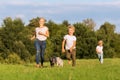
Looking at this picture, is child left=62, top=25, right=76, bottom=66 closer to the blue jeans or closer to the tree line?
the blue jeans

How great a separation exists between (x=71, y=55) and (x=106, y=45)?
254 feet

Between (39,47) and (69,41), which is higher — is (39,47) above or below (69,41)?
below

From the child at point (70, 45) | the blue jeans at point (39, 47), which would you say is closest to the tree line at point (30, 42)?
the child at point (70, 45)

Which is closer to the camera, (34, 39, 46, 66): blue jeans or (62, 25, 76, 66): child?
(34, 39, 46, 66): blue jeans

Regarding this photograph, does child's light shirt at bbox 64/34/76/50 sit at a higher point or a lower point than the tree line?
lower

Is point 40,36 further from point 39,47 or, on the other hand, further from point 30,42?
point 30,42

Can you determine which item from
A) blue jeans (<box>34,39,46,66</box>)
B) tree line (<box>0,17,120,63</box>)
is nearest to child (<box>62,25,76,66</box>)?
blue jeans (<box>34,39,46,66</box>)

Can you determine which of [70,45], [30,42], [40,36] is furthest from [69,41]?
[30,42]

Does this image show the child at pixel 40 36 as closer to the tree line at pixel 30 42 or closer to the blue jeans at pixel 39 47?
the blue jeans at pixel 39 47

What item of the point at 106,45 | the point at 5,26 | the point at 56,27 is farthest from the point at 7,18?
the point at 106,45

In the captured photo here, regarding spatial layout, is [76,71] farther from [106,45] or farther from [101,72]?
[106,45]

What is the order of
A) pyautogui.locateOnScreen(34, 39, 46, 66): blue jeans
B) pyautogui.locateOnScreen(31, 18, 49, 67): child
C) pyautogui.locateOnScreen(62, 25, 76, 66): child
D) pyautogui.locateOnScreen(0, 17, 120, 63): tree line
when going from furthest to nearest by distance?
pyautogui.locateOnScreen(0, 17, 120, 63): tree line, pyautogui.locateOnScreen(62, 25, 76, 66): child, pyautogui.locateOnScreen(34, 39, 46, 66): blue jeans, pyautogui.locateOnScreen(31, 18, 49, 67): child

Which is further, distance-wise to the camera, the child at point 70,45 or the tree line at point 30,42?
the tree line at point 30,42

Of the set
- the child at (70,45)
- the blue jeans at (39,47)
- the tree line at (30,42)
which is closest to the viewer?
the blue jeans at (39,47)
